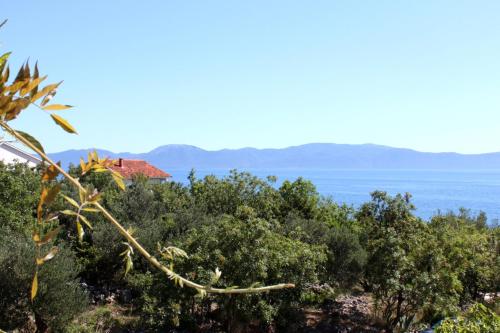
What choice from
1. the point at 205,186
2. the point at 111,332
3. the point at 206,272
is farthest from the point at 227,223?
the point at 205,186

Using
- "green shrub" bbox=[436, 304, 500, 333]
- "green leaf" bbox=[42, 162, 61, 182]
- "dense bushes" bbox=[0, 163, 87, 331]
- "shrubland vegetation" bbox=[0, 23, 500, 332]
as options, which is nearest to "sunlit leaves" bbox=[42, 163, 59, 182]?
"green leaf" bbox=[42, 162, 61, 182]

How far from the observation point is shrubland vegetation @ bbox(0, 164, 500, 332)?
34.4 ft

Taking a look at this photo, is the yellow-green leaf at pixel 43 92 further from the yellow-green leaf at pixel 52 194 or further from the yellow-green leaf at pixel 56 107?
the yellow-green leaf at pixel 52 194

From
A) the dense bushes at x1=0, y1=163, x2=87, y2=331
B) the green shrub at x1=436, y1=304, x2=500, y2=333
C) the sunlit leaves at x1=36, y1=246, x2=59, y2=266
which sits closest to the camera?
the sunlit leaves at x1=36, y1=246, x2=59, y2=266

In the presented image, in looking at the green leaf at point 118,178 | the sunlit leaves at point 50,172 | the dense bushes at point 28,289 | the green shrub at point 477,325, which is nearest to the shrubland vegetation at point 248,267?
the dense bushes at point 28,289

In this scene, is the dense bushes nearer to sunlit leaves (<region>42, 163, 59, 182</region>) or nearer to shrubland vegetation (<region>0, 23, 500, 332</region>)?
shrubland vegetation (<region>0, 23, 500, 332</region>)

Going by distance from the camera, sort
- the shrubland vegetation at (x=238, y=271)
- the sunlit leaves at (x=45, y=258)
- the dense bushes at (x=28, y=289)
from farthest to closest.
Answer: the shrubland vegetation at (x=238, y=271) < the dense bushes at (x=28, y=289) < the sunlit leaves at (x=45, y=258)

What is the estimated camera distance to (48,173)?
2.36ft

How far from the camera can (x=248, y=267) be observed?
1039cm

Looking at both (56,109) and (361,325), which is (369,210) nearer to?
(361,325)

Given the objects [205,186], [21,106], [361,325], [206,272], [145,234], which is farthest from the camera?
[205,186]

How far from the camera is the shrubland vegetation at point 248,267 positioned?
34.4 feet

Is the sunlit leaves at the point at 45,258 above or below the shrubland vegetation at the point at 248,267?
above

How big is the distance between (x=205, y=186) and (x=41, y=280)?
36.5 feet
